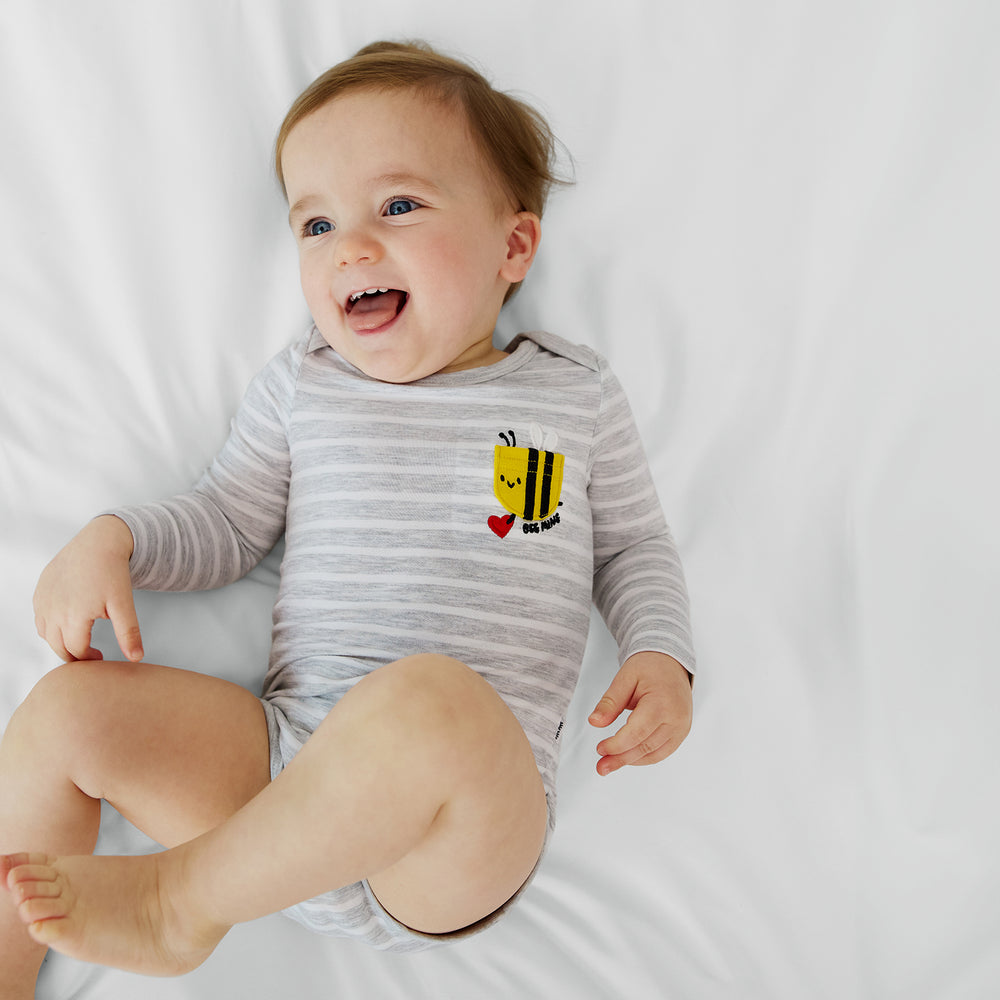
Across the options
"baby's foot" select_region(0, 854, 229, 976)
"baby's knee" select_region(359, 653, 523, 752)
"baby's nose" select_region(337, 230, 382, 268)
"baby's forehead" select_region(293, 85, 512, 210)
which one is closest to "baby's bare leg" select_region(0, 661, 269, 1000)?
"baby's foot" select_region(0, 854, 229, 976)

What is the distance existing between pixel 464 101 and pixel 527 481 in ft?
1.43

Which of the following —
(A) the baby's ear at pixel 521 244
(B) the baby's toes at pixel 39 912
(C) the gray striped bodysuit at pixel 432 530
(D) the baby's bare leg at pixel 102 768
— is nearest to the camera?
(B) the baby's toes at pixel 39 912

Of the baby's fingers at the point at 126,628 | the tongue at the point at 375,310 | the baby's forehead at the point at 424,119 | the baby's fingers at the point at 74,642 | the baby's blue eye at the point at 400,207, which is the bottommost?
the baby's fingers at the point at 74,642

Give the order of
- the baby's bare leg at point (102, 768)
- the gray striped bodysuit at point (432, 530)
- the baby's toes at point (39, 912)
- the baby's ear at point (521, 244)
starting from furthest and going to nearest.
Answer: the baby's ear at point (521, 244)
the gray striped bodysuit at point (432, 530)
the baby's bare leg at point (102, 768)
the baby's toes at point (39, 912)

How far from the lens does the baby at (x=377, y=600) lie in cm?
72

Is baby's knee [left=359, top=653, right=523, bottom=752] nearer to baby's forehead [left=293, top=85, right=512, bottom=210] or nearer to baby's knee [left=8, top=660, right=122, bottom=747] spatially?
baby's knee [left=8, top=660, right=122, bottom=747]

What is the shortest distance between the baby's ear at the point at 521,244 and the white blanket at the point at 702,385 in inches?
2.5

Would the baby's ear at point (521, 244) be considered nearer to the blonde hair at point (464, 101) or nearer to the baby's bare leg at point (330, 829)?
the blonde hair at point (464, 101)

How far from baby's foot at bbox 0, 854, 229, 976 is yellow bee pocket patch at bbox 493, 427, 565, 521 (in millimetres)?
477

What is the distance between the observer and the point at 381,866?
0.73 meters

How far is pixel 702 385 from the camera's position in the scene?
3.77 feet

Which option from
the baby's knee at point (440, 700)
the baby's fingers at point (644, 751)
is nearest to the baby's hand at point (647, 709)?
the baby's fingers at point (644, 751)

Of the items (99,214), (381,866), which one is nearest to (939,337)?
(381,866)

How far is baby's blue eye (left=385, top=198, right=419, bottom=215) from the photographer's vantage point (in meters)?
0.96
